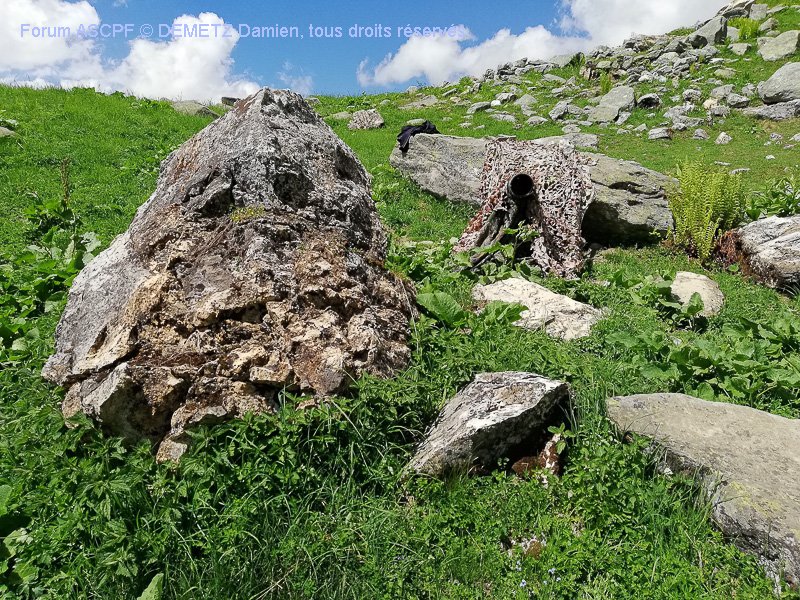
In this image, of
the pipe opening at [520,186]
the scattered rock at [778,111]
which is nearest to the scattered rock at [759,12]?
the scattered rock at [778,111]

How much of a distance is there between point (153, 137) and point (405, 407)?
1339 cm

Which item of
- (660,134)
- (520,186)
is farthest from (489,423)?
(660,134)

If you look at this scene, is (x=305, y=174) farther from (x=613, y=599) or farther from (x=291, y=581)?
(x=613, y=599)

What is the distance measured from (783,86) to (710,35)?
8.13 meters

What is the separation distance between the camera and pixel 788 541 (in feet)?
10.8

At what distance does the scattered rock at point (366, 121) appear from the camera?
21.6 meters

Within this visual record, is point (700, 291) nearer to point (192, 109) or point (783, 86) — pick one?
point (783, 86)

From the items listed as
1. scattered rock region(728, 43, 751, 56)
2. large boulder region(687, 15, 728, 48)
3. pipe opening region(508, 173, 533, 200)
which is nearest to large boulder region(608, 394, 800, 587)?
pipe opening region(508, 173, 533, 200)

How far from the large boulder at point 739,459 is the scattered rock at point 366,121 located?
18858 mm

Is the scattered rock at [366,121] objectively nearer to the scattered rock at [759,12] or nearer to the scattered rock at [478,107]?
the scattered rock at [478,107]

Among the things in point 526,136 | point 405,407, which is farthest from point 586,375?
point 526,136

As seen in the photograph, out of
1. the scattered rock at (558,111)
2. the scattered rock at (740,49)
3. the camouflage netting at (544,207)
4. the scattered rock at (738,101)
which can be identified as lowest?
the camouflage netting at (544,207)

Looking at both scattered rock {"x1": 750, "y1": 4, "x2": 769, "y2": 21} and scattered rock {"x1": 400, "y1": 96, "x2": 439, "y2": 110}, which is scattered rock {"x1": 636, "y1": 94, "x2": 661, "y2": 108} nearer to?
scattered rock {"x1": 400, "y1": 96, "x2": 439, "y2": 110}

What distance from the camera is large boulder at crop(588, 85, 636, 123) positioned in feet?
68.9
